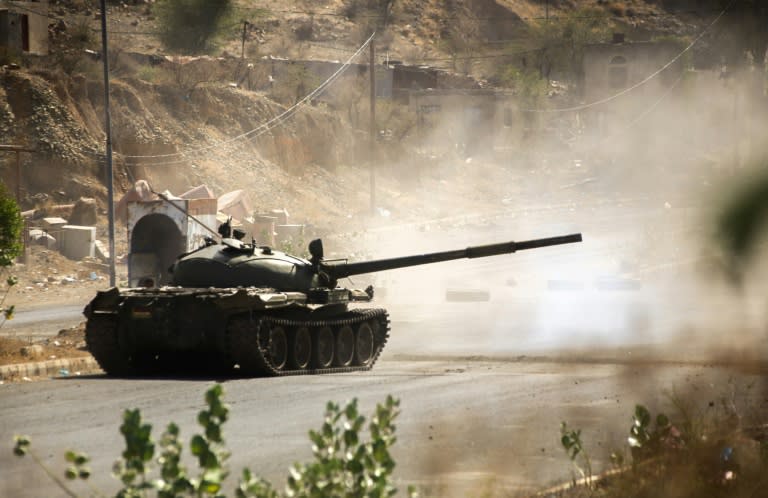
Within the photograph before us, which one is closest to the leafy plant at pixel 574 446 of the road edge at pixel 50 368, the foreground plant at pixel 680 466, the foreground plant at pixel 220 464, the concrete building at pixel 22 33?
the foreground plant at pixel 680 466

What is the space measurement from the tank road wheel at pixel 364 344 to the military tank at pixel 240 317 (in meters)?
0.02

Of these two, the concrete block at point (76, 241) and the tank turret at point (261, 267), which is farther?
the concrete block at point (76, 241)

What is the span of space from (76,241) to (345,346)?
23.1m

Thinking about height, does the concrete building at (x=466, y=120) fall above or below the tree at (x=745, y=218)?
above

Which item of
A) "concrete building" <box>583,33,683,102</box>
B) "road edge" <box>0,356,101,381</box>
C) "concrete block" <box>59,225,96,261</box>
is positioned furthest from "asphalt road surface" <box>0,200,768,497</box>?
"concrete building" <box>583,33,683,102</box>

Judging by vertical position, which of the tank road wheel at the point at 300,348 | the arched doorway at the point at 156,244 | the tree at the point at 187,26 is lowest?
the tank road wheel at the point at 300,348

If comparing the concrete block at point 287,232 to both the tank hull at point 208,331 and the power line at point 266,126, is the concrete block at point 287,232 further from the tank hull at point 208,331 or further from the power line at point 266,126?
the tank hull at point 208,331

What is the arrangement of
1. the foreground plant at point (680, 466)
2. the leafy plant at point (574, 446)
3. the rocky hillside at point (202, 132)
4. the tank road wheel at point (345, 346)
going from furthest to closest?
1. the rocky hillside at point (202, 132)
2. the tank road wheel at point (345, 346)
3. the leafy plant at point (574, 446)
4. the foreground plant at point (680, 466)

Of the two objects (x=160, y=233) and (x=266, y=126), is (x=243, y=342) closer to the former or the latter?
(x=160, y=233)

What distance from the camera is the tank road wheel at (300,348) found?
65.8 ft

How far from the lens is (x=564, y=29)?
10912 cm

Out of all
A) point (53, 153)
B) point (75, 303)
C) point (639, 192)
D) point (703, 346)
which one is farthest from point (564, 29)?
point (703, 346)

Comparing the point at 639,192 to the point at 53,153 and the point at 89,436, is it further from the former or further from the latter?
the point at 89,436

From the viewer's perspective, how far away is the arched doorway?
3691 centimetres
